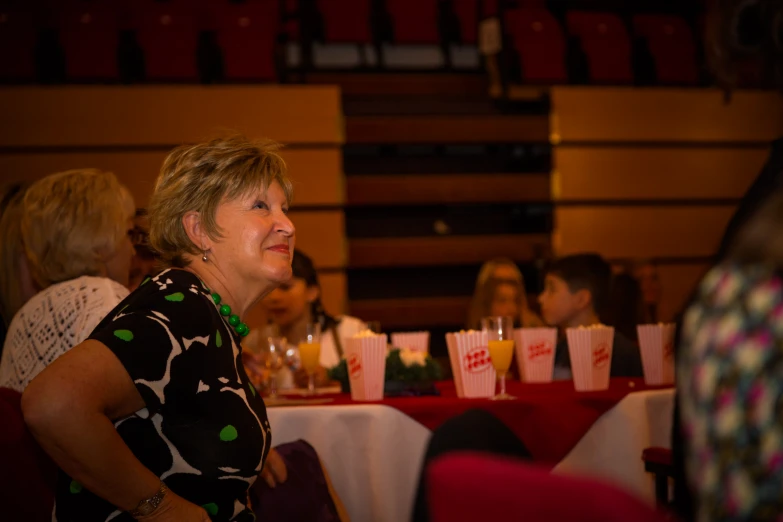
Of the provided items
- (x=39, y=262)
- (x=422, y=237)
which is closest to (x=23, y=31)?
(x=422, y=237)

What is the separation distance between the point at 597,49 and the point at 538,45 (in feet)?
1.87

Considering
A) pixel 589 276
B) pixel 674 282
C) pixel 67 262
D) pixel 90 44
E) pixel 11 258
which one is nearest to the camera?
pixel 67 262

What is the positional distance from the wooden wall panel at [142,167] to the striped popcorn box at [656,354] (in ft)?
12.7

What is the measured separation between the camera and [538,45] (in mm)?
7715

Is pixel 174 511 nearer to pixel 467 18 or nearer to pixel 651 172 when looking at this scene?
pixel 651 172

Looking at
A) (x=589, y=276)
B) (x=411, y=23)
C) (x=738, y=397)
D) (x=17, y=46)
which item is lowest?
(x=589, y=276)

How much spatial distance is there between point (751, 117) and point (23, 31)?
618 cm

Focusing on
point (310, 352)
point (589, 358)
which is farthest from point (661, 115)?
point (310, 352)

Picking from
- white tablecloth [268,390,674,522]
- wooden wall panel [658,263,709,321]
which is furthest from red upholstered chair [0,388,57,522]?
wooden wall panel [658,263,709,321]

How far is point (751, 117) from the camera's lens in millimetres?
7914

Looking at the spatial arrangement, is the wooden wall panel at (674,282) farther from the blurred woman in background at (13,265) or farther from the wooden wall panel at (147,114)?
the blurred woman in background at (13,265)

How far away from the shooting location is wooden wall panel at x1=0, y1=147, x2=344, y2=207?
21.9 ft

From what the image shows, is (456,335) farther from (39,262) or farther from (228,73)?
(228,73)

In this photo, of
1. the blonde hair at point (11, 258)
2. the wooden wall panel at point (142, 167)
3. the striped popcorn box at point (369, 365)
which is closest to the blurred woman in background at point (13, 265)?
the blonde hair at point (11, 258)
